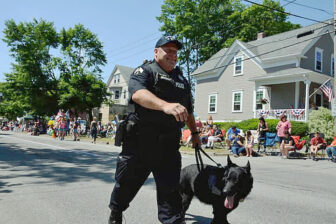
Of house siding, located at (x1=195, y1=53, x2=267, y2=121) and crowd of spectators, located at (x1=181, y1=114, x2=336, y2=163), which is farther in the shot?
house siding, located at (x1=195, y1=53, x2=267, y2=121)

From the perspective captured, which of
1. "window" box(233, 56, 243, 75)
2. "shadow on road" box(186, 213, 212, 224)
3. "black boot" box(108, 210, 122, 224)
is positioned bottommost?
"shadow on road" box(186, 213, 212, 224)

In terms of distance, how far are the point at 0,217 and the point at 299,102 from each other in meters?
23.8

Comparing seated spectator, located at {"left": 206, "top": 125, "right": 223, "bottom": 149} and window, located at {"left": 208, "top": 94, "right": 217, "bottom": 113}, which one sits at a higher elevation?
window, located at {"left": 208, "top": 94, "right": 217, "bottom": 113}

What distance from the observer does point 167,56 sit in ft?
9.02

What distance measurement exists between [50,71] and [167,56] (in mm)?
38674

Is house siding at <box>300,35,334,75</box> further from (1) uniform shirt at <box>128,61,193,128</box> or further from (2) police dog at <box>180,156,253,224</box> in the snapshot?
(1) uniform shirt at <box>128,61,193,128</box>

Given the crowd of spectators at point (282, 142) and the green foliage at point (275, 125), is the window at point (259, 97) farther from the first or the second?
the crowd of spectators at point (282, 142)

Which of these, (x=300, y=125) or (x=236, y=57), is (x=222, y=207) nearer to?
(x=300, y=125)

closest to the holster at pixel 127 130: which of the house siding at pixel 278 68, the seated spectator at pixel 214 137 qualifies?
the seated spectator at pixel 214 137

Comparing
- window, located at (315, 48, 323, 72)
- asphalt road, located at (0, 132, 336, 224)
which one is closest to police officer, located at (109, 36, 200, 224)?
asphalt road, located at (0, 132, 336, 224)

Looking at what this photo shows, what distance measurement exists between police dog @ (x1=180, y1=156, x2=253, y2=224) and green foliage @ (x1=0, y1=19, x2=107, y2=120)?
112 ft

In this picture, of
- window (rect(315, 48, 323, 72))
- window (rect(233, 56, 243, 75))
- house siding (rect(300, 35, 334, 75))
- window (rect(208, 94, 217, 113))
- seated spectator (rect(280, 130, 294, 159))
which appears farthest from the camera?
window (rect(208, 94, 217, 113))

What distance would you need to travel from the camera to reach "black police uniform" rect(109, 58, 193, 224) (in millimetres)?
2584

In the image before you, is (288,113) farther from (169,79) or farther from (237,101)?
(169,79)
